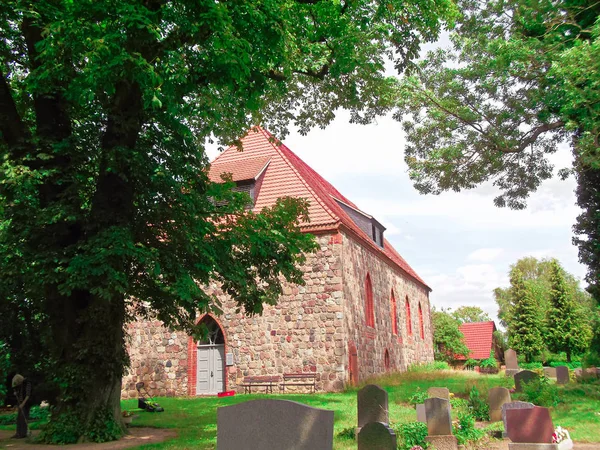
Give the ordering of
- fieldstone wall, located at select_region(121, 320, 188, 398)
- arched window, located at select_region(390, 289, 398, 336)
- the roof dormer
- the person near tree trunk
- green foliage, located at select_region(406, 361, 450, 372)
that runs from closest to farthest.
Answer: the person near tree trunk, fieldstone wall, located at select_region(121, 320, 188, 398), the roof dormer, arched window, located at select_region(390, 289, 398, 336), green foliage, located at select_region(406, 361, 450, 372)

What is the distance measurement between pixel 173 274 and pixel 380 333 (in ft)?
45.9

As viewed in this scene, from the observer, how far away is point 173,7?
8.52 meters

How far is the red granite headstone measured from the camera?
7133mm

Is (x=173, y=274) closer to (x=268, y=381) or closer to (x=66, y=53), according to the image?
(x=66, y=53)

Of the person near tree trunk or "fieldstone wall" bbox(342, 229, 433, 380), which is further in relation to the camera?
"fieldstone wall" bbox(342, 229, 433, 380)

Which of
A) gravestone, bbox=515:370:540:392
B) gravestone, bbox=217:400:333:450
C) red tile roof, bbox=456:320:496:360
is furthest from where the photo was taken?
red tile roof, bbox=456:320:496:360

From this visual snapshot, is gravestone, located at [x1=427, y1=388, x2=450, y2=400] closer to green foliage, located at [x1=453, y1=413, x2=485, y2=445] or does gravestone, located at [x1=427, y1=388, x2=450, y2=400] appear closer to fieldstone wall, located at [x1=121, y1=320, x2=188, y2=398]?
green foliage, located at [x1=453, y1=413, x2=485, y2=445]

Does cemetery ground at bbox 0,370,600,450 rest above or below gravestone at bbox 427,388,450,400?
below

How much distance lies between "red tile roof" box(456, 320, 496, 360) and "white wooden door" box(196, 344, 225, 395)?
27.2 m

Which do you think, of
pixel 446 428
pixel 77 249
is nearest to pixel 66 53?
pixel 77 249

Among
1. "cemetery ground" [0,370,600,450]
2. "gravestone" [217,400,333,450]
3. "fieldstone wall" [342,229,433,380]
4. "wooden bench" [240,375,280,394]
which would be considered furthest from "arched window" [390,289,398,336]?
"gravestone" [217,400,333,450]

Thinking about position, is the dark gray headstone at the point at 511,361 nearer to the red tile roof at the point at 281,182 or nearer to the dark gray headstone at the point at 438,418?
the red tile roof at the point at 281,182

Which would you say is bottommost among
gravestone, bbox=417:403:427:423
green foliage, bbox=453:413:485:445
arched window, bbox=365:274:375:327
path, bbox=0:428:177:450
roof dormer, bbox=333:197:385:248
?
path, bbox=0:428:177:450

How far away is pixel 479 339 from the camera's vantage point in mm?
42656
